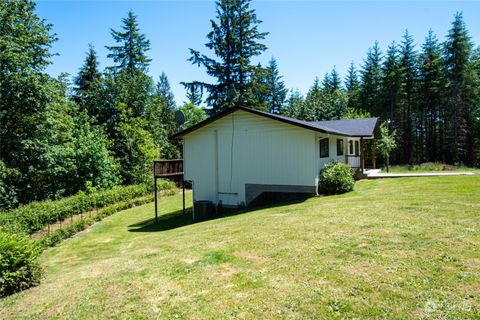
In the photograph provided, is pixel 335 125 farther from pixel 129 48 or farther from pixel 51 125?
pixel 129 48

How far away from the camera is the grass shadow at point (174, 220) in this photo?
41.6ft

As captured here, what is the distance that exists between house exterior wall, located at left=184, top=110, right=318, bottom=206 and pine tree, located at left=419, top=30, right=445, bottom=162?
23573mm

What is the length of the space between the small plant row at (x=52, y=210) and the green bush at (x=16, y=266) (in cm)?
339

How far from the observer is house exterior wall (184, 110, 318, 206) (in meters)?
12.9

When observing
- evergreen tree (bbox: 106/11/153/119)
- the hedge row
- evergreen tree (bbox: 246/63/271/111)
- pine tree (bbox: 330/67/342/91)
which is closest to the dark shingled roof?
the hedge row

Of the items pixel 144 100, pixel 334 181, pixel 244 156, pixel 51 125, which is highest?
pixel 144 100

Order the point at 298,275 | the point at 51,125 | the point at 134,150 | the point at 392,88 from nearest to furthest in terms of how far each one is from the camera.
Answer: the point at 298,275 < the point at 51,125 < the point at 134,150 < the point at 392,88

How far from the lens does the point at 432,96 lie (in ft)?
108

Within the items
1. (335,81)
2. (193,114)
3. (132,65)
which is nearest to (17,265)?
(193,114)

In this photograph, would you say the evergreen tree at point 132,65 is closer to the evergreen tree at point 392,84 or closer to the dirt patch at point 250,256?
the evergreen tree at point 392,84

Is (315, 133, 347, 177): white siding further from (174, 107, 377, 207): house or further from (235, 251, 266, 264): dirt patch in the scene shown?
(235, 251, 266, 264): dirt patch

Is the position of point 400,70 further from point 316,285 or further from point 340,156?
point 316,285

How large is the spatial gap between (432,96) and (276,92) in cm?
1953

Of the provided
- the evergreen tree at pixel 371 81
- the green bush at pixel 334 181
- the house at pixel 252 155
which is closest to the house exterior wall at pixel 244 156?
the house at pixel 252 155
